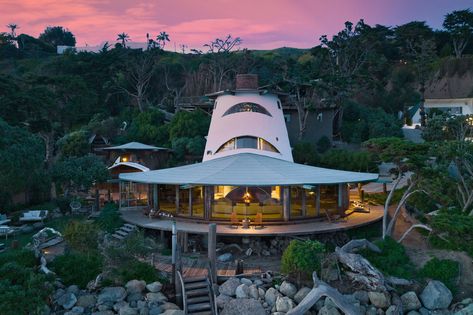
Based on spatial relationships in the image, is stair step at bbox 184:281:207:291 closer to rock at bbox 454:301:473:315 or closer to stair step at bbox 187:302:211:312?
stair step at bbox 187:302:211:312

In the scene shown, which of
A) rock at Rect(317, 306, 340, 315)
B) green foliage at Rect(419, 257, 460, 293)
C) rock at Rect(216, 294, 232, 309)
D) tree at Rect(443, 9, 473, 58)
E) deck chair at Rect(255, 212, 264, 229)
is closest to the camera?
rock at Rect(317, 306, 340, 315)

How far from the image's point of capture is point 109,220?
20.3 metres

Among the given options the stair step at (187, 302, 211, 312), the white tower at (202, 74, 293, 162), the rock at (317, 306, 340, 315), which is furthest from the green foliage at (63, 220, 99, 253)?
the white tower at (202, 74, 293, 162)

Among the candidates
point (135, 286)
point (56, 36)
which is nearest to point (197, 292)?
point (135, 286)

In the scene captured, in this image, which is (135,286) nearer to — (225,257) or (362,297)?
(225,257)

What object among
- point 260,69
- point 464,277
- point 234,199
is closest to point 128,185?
point 234,199

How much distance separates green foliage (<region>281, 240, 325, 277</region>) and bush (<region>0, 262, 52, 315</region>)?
7003mm

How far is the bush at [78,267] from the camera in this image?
46.3 feet

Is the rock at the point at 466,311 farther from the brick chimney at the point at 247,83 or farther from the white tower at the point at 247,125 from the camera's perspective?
the brick chimney at the point at 247,83

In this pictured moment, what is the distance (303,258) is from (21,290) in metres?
7.97

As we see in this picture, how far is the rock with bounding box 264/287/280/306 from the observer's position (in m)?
13.7

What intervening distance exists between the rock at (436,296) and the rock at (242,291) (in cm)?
572

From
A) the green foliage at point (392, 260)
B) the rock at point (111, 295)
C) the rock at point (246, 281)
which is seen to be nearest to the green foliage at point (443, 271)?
the green foliage at point (392, 260)

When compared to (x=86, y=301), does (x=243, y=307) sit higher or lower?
lower
